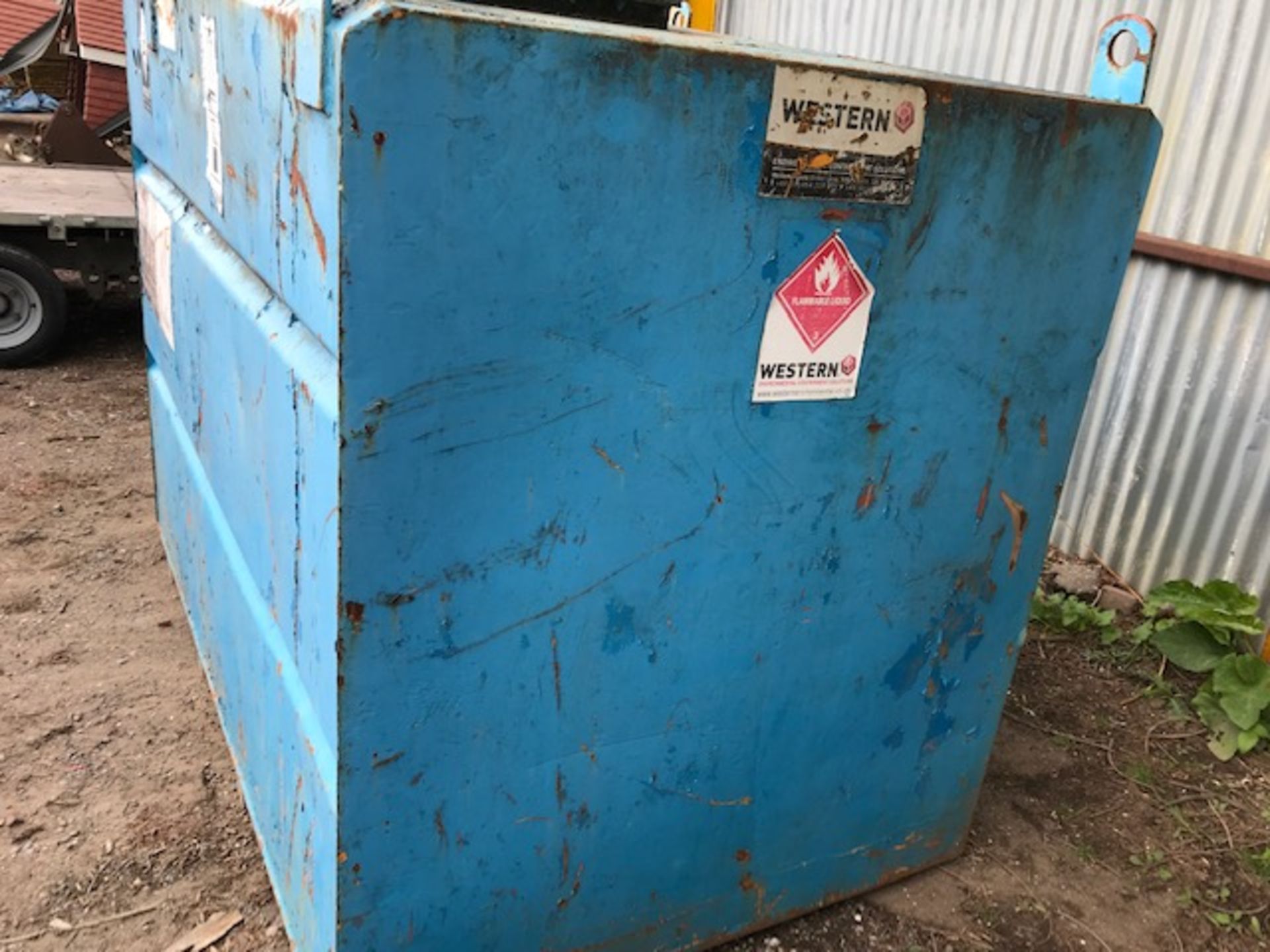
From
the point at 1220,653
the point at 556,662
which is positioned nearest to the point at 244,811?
the point at 556,662

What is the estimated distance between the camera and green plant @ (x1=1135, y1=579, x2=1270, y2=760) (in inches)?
120

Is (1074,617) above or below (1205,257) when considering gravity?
below

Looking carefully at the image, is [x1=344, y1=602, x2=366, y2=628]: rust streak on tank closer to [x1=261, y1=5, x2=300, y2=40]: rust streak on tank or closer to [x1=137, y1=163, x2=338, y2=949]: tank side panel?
[x1=137, y1=163, x2=338, y2=949]: tank side panel

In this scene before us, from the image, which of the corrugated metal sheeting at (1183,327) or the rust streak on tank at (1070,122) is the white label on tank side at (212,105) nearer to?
the rust streak on tank at (1070,122)

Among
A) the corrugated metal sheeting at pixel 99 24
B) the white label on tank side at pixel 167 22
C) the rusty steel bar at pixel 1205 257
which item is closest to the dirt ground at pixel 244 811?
the rusty steel bar at pixel 1205 257

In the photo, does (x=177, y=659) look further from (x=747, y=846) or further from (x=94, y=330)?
(x=94, y=330)

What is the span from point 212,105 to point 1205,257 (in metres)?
3.09

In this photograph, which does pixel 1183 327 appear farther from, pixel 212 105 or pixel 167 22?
pixel 167 22

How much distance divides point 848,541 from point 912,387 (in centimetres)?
30

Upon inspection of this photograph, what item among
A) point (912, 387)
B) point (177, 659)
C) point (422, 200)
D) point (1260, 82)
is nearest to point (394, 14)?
point (422, 200)

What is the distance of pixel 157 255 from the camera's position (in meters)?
2.84

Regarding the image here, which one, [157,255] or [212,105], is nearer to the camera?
[212,105]

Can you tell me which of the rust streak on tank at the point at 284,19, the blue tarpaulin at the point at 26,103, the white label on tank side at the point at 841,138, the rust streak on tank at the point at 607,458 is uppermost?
the rust streak on tank at the point at 284,19

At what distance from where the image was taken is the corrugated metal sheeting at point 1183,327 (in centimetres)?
330
